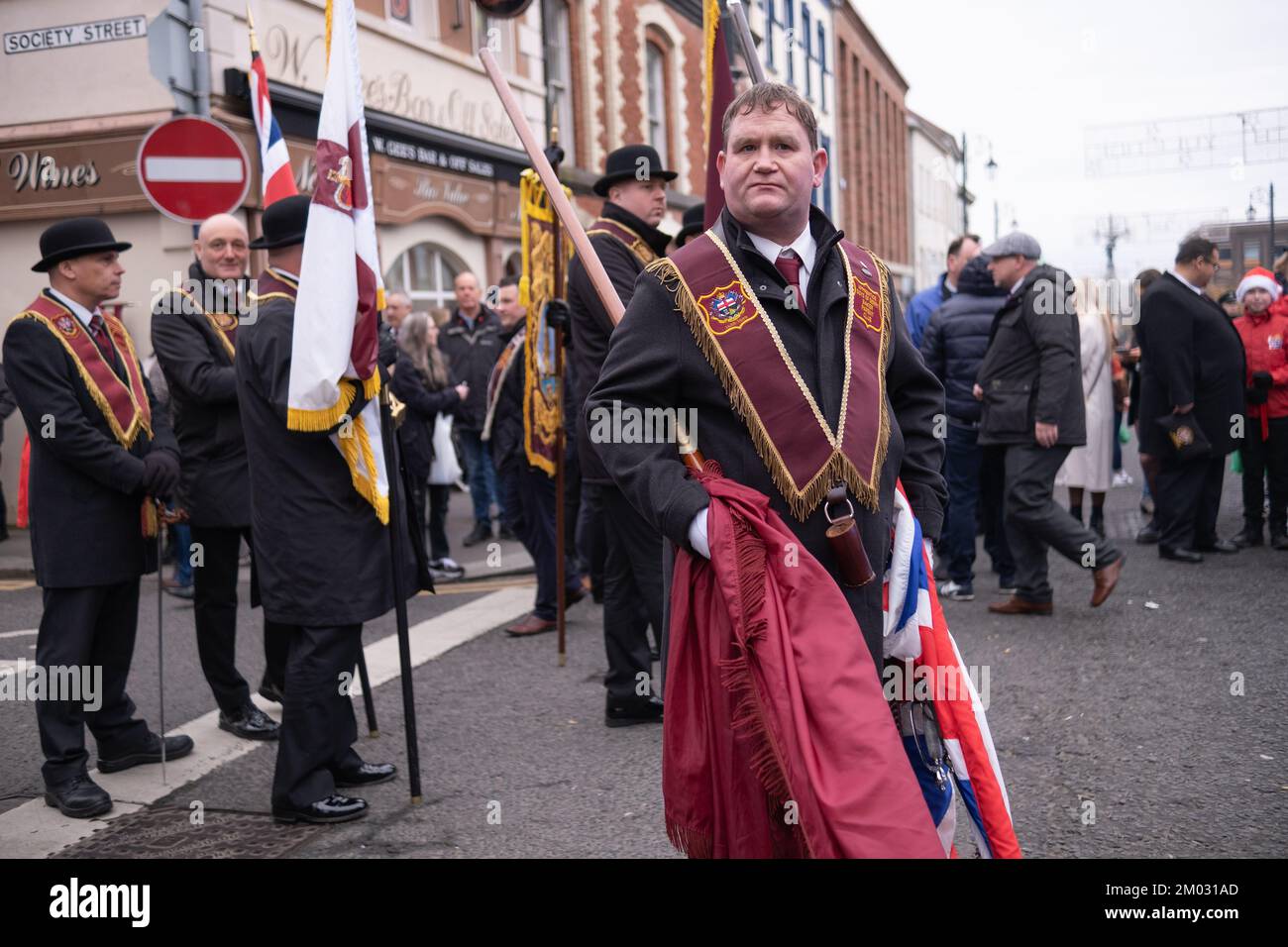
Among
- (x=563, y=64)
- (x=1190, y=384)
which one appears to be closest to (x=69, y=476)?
(x=1190, y=384)

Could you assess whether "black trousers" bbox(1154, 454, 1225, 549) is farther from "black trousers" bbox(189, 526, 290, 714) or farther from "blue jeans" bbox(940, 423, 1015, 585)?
"black trousers" bbox(189, 526, 290, 714)

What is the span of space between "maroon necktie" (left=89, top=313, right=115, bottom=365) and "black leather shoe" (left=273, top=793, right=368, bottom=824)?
1844mm

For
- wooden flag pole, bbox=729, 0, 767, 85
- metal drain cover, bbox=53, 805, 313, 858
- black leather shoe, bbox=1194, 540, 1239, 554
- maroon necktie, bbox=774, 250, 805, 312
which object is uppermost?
wooden flag pole, bbox=729, 0, 767, 85

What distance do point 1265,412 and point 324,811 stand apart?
24.7ft

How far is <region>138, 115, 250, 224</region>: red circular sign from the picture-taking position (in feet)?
26.7

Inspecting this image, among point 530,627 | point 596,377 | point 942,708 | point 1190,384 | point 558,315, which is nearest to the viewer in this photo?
point 942,708

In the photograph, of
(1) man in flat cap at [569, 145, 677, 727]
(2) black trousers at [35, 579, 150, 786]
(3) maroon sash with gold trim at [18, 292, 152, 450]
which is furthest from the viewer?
(1) man in flat cap at [569, 145, 677, 727]

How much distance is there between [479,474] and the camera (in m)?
11.0

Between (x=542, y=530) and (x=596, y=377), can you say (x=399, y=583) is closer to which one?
(x=596, y=377)

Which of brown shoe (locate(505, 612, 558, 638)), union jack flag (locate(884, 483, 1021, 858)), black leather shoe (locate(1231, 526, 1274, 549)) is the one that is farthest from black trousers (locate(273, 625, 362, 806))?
black leather shoe (locate(1231, 526, 1274, 549))

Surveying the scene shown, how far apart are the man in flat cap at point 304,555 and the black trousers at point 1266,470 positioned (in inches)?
273

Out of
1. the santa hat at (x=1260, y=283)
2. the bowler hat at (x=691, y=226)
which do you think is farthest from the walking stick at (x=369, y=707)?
the santa hat at (x=1260, y=283)

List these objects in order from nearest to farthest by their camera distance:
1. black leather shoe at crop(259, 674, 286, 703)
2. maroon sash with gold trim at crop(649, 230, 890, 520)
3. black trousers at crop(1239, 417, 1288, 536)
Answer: maroon sash with gold trim at crop(649, 230, 890, 520), black leather shoe at crop(259, 674, 286, 703), black trousers at crop(1239, 417, 1288, 536)
